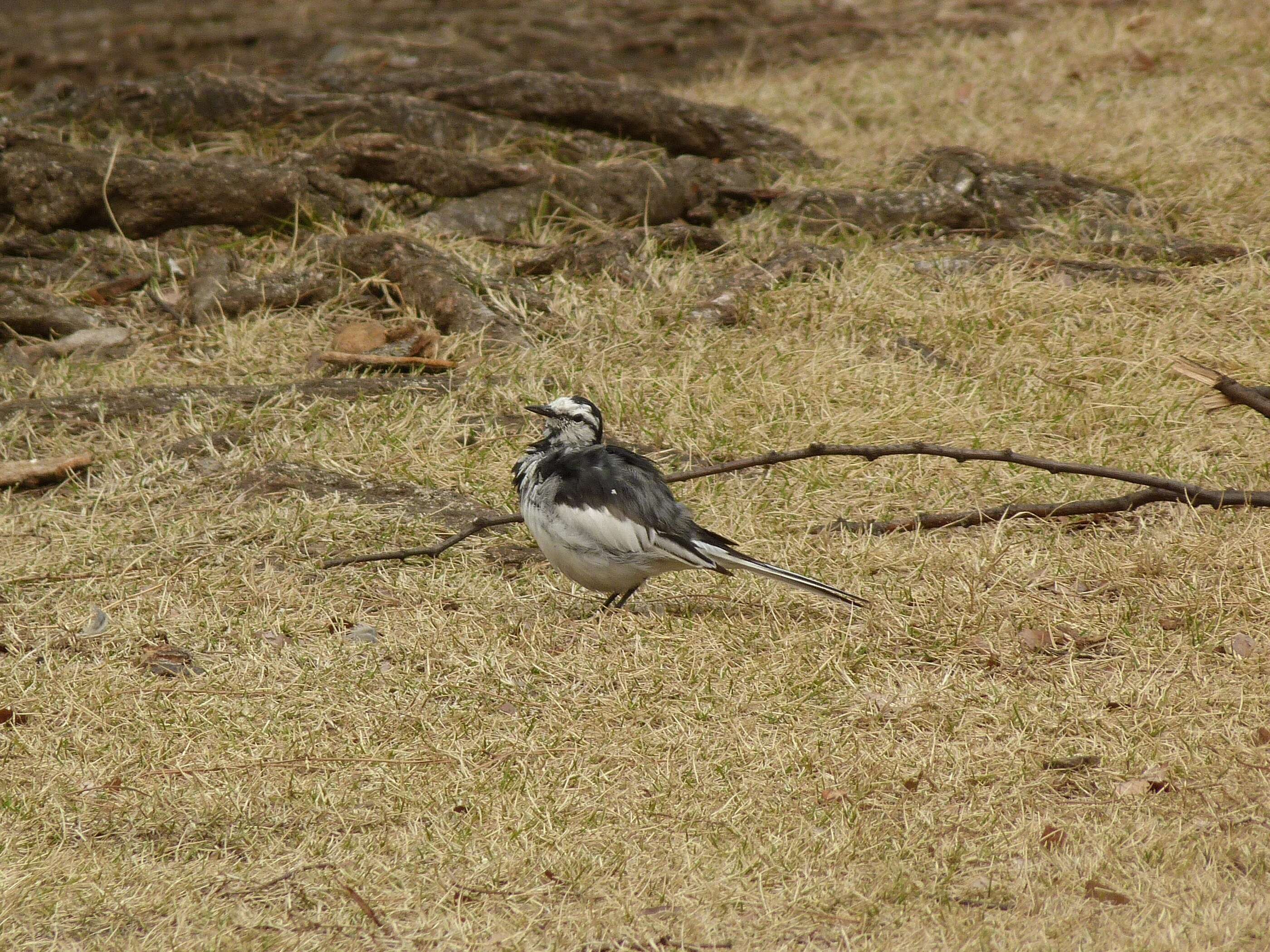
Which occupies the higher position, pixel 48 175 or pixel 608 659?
pixel 48 175

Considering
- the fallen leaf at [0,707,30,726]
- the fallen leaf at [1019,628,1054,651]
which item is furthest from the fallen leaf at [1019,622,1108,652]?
the fallen leaf at [0,707,30,726]

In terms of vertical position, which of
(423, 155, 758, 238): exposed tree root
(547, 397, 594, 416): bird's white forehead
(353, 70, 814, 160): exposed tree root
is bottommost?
(423, 155, 758, 238): exposed tree root

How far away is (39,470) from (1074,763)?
14.3 feet

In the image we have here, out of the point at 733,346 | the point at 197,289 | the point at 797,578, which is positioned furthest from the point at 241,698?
the point at 197,289

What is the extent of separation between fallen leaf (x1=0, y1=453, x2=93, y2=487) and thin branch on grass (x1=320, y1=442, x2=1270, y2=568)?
146 cm

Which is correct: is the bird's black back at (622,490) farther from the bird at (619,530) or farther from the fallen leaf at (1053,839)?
the fallen leaf at (1053,839)

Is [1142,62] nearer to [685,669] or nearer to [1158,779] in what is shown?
[685,669]

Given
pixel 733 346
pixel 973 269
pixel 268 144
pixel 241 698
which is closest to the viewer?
pixel 241 698

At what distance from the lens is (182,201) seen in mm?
7992

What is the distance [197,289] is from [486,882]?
16.5 ft

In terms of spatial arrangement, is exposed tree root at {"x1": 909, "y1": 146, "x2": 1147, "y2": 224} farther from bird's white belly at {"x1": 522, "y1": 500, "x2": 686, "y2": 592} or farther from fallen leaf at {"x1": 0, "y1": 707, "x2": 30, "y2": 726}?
fallen leaf at {"x1": 0, "y1": 707, "x2": 30, "y2": 726}

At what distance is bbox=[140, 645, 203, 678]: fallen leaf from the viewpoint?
4.45 m

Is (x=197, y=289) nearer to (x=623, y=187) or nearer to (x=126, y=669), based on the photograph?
(x=623, y=187)

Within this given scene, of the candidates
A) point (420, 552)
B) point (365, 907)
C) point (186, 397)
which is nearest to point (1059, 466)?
point (420, 552)
